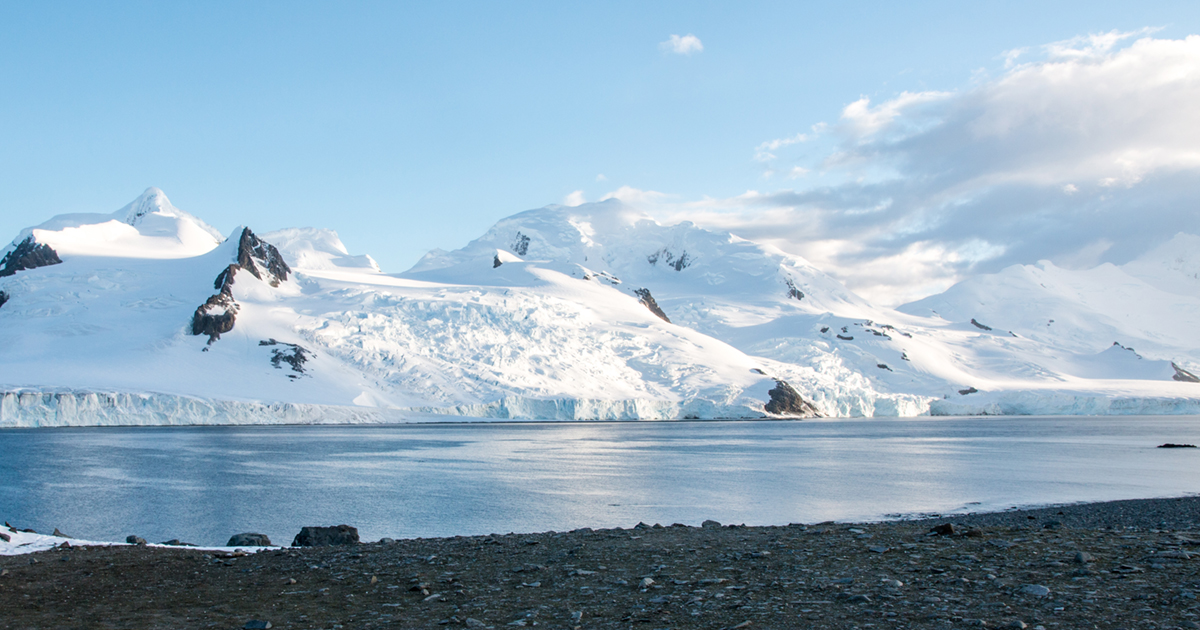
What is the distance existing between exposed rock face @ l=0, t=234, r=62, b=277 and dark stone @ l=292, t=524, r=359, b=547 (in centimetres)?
13190

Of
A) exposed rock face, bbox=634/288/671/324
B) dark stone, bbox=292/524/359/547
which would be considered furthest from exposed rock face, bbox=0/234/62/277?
dark stone, bbox=292/524/359/547

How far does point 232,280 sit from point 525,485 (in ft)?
342

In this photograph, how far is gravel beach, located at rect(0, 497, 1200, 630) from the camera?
28.6 ft

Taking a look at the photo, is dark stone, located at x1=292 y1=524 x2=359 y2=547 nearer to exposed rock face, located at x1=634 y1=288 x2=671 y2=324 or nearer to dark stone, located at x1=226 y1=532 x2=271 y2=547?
dark stone, located at x1=226 y1=532 x2=271 y2=547

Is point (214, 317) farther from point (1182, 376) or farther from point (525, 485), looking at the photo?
point (1182, 376)

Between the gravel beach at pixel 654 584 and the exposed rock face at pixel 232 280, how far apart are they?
107934 millimetres

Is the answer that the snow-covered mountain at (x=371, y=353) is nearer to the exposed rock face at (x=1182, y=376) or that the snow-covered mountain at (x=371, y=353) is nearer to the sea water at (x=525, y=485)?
the exposed rock face at (x=1182, y=376)

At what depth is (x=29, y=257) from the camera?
407 feet

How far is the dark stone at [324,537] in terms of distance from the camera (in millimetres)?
18328

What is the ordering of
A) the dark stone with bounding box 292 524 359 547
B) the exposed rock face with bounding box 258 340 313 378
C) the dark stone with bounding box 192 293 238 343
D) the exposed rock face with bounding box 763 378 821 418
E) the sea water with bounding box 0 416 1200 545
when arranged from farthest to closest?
the exposed rock face with bounding box 763 378 821 418, the dark stone with bounding box 192 293 238 343, the exposed rock face with bounding box 258 340 313 378, the sea water with bounding box 0 416 1200 545, the dark stone with bounding box 292 524 359 547

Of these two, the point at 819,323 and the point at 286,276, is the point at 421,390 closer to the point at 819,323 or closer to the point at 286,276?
the point at 286,276

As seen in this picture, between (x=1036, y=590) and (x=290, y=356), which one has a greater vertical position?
(x=290, y=356)

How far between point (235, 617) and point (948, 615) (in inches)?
314

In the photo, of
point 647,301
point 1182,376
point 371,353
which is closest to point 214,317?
point 371,353
